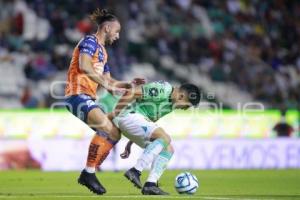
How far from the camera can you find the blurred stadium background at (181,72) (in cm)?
2073

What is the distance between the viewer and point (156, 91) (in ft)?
37.4

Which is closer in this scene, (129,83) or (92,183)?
(92,183)

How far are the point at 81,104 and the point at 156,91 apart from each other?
1.08 m

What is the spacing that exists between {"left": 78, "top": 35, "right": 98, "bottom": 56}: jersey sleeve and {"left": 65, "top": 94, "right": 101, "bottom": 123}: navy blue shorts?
→ 0.61 m

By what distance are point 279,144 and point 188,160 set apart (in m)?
2.56

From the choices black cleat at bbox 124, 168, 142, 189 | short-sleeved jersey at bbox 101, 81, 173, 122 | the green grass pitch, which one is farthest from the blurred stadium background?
black cleat at bbox 124, 168, 142, 189

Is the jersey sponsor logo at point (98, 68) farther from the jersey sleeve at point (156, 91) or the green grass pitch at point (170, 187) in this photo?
the green grass pitch at point (170, 187)

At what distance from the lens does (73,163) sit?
20.7 metres

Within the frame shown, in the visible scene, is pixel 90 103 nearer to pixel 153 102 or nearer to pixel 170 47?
pixel 153 102

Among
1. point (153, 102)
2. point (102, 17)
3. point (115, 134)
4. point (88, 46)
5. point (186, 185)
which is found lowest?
point (186, 185)

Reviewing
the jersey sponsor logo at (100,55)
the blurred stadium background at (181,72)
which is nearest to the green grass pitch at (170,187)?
the jersey sponsor logo at (100,55)

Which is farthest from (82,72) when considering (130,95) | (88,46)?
(130,95)

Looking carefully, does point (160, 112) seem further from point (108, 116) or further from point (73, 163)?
point (73, 163)

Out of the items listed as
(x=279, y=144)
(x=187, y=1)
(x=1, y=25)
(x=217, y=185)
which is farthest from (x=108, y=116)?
(x=187, y=1)
